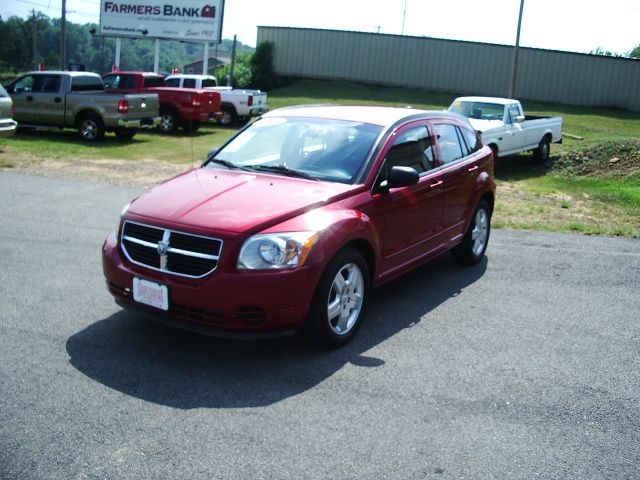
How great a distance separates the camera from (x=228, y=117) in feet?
83.0

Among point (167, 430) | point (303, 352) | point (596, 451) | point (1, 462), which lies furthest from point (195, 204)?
point (596, 451)

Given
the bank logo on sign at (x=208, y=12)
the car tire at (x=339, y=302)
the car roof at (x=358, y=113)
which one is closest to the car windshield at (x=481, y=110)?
the car roof at (x=358, y=113)

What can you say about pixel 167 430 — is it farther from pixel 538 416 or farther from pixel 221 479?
pixel 538 416

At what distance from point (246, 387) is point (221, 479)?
3.55ft

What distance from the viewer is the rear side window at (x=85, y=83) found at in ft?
63.8

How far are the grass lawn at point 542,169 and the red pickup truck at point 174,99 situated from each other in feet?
2.10

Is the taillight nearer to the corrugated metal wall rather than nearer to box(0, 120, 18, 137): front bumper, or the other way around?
box(0, 120, 18, 137): front bumper

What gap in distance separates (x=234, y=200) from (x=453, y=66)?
36.2 metres

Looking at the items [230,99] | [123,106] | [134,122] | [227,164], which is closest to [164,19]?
[230,99]

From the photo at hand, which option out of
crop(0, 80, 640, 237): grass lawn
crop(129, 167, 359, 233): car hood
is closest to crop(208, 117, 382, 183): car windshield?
crop(129, 167, 359, 233): car hood

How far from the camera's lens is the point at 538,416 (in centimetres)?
432

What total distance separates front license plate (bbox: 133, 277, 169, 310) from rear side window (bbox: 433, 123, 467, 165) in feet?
10.8

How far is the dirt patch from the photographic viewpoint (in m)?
15.6

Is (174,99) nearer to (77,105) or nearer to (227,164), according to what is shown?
(77,105)
